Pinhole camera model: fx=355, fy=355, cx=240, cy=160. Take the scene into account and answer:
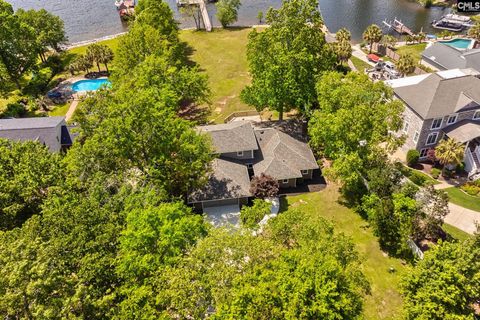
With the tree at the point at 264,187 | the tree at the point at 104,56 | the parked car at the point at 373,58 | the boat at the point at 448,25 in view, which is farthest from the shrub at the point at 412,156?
the tree at the point at 104,56

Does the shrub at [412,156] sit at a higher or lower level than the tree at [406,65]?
lower

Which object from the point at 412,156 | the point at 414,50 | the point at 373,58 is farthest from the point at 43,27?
the point at 414,50

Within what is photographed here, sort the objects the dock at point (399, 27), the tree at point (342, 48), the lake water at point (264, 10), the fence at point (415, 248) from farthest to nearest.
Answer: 1. the lake water at point (264, 10)
2. the dock at point (399, 27)
3. the tree at point (342, 48)
4. the fence at point (415, 248)

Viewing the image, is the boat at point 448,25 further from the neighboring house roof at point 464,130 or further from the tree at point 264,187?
the tree at point 264,187

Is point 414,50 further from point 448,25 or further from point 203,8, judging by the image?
point 203,8

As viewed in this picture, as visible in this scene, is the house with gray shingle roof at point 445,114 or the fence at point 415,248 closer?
the fence at point 415,248

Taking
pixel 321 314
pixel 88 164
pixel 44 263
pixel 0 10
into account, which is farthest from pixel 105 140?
pixel 0 10
